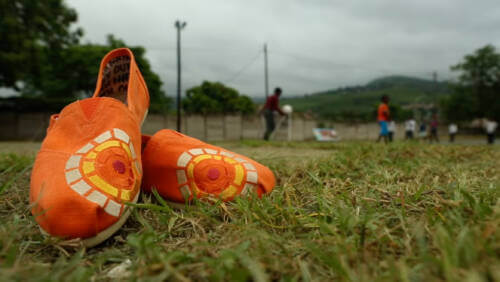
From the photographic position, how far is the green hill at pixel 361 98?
21.0 metres

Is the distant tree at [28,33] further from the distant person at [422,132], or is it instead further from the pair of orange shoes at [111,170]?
the distant person at [422,132]

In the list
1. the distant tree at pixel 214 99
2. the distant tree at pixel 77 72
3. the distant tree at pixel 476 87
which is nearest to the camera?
the distant tree at pixel 77 72

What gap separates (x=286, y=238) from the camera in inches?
26.1

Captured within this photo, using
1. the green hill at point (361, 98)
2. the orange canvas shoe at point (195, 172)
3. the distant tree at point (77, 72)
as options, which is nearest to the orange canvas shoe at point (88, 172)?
the orange canvas shoe at point (195, 172)

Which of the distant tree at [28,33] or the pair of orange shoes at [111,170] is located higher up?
the distant tree at [28,33]

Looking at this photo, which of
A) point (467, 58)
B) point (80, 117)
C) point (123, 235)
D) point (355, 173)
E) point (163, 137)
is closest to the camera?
point (123, 235)

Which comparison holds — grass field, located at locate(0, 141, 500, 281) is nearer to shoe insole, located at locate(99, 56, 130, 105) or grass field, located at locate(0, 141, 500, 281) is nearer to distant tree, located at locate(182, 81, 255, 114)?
shoe insole, located at locate(99, 56, 130, 105)

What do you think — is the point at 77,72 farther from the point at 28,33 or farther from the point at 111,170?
the point at 111,170

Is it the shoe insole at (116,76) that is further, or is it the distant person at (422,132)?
the distant person at (422,132)

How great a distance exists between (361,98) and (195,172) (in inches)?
2497

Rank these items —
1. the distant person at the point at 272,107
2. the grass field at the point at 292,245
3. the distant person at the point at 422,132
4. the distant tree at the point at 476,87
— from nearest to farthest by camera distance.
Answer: the grass field at the point at 292,245 < the distant person at the point at 272,107 < the distant person at the point at 422,132 < the distant tree at the point at 476,87

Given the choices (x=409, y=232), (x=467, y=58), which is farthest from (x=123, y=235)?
(x=467, y=58)

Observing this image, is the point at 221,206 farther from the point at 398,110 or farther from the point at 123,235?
the point at 398,110

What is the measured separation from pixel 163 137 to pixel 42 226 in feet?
1.70
